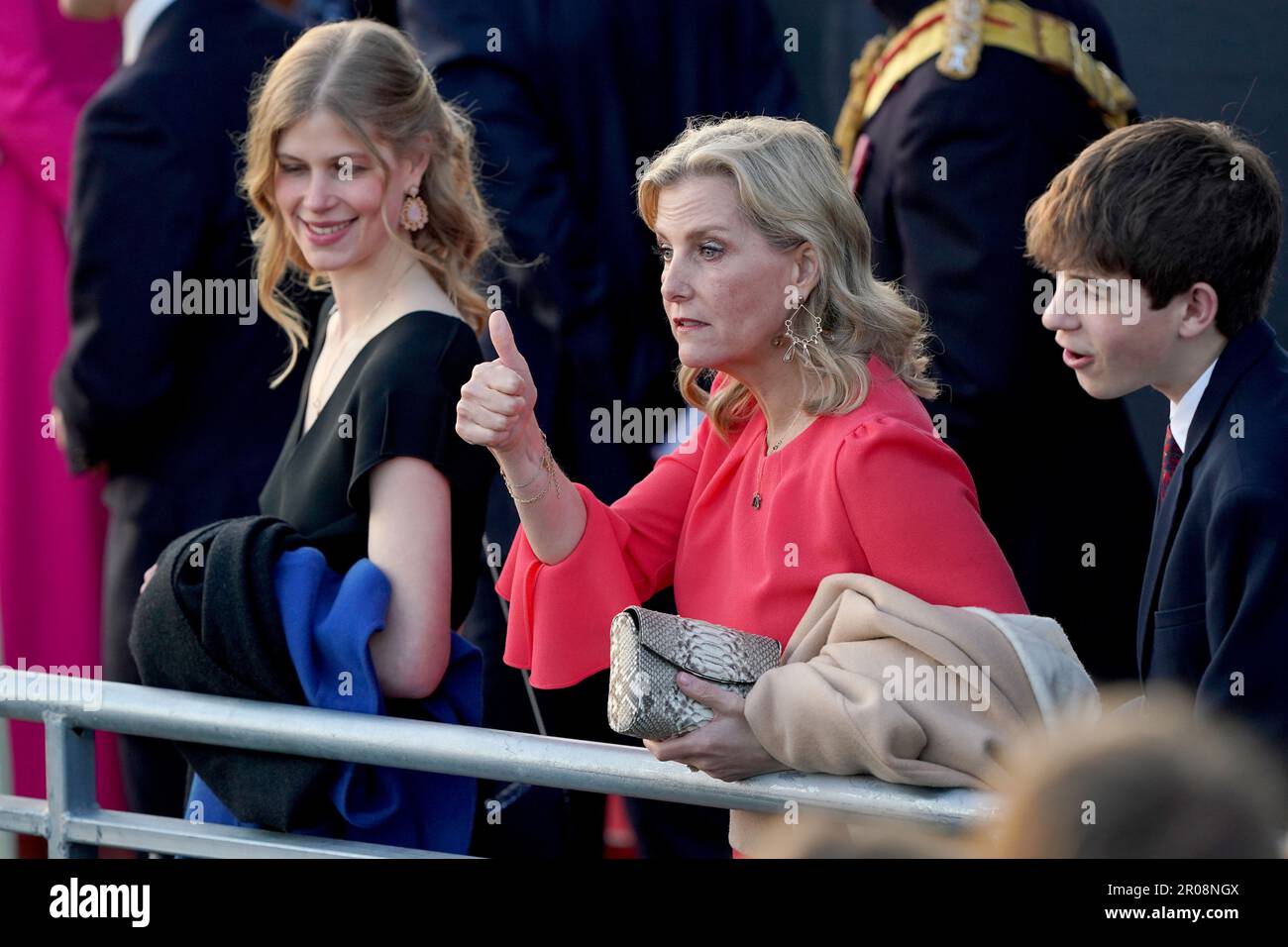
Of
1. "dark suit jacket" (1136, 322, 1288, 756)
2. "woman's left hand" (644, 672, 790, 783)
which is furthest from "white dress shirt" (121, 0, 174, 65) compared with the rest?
"dark suit jacket" (1136, 322, 1288, 756)

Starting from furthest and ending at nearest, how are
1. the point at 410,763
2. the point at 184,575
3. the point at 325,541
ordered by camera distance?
the point at 325,541, the point at 184,575, the point at 410,763

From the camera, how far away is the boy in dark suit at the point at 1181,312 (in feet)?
6.79

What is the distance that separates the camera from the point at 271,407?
12.7 ft

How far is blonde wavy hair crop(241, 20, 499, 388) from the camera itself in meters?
2.74

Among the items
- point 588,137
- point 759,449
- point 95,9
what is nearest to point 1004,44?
point 588,137

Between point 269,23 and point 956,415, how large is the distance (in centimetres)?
173

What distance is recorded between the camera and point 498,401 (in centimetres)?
212

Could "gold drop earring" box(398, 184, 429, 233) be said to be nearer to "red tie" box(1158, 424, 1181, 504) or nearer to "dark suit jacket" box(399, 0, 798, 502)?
"dark suit jacket" box(399, 0, 798, 502)

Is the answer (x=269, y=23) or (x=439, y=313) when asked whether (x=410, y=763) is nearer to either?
(x=439, y=313)

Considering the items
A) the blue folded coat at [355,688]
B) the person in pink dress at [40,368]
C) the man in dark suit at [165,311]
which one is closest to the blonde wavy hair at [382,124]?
the blue folded coat at [355,688]

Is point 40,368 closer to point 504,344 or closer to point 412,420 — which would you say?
point 412,420

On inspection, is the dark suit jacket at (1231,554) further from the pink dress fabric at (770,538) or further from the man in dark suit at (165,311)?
the man in dark suit at (165,311)
